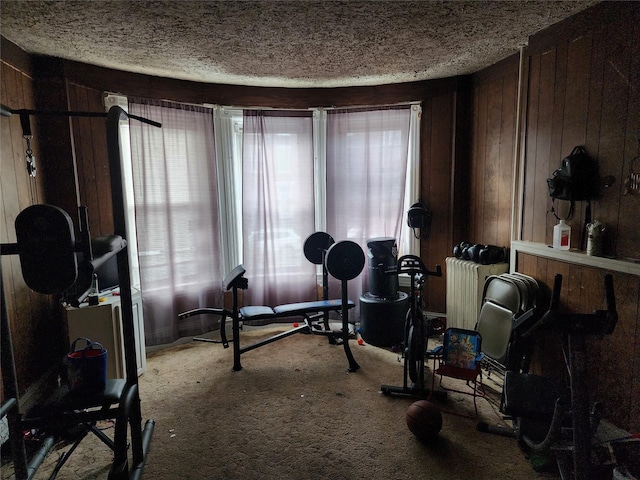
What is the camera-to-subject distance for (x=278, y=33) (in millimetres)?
2525

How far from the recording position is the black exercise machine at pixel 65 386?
144 cm

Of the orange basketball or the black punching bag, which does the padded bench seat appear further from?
the orange basketball

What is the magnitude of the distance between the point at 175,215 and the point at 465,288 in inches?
109

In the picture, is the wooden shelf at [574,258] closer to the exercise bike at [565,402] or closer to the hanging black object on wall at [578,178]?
the hanging black object on wall at [578,178]

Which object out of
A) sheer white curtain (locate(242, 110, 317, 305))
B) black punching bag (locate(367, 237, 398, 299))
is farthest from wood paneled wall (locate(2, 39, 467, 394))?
black punching bag (locate(367, 237, 398, 299))

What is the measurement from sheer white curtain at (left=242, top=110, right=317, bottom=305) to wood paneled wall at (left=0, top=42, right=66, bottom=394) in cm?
175

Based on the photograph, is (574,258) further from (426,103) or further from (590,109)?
(426,103)

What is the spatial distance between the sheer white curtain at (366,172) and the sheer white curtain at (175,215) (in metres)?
1.26

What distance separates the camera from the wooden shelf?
207 cm

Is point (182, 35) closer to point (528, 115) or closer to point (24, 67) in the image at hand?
point (24, 67)

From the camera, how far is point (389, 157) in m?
3.99

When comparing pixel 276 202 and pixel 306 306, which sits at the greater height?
pixel 276 202

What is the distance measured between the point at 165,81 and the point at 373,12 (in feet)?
7.27

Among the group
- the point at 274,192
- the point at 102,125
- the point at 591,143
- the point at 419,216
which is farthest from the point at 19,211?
the point at 591,143
